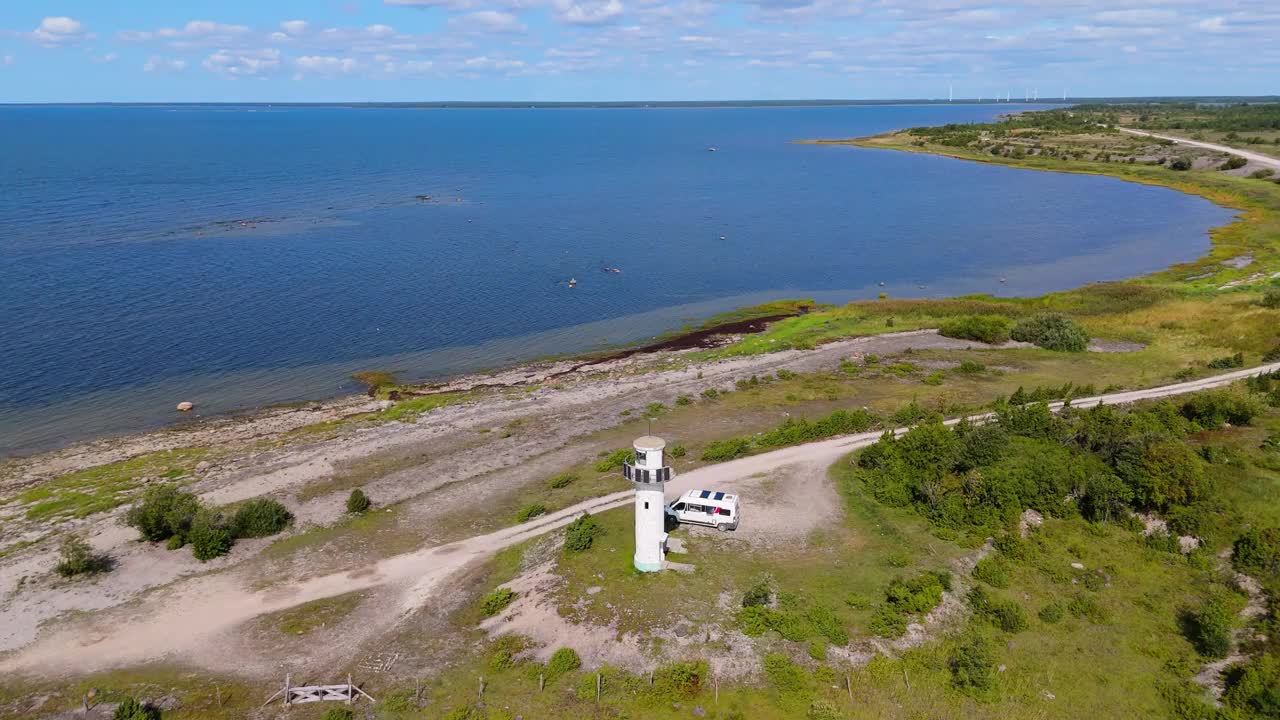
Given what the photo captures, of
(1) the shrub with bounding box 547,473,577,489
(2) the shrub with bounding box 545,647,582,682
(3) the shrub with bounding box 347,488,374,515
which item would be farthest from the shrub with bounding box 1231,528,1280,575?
(3) the shrub with bounding box 347,488,374,515

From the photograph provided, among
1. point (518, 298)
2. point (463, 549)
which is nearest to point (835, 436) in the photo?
point (463, 549)

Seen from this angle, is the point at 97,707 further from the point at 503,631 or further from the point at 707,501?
the point at 707,501

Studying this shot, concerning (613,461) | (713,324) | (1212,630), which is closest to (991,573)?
(1212,630)

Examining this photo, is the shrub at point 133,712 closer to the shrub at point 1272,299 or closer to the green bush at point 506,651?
the green bush at point 506,651

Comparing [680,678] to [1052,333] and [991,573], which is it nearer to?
[991,573]

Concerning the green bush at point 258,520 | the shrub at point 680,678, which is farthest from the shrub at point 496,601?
the green bush at point 258,520

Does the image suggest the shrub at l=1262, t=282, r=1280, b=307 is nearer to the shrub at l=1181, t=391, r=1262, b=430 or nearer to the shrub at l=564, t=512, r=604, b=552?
the shrub at l=1181, t=391, r=1262, b=430
